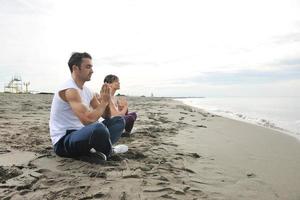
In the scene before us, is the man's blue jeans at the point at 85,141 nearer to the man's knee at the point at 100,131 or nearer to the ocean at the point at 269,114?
the man's knee at the point at 100,131

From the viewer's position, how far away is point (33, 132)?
6.72 m

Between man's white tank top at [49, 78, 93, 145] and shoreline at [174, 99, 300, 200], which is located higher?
man's white tank top at [49, 78, 93, 145]

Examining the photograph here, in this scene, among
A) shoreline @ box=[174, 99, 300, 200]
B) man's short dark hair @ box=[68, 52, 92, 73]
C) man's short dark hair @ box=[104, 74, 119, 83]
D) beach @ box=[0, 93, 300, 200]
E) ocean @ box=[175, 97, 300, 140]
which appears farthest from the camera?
ocean @ box=[175, 97, 300, 140]

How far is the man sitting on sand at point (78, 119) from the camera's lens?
3.95m

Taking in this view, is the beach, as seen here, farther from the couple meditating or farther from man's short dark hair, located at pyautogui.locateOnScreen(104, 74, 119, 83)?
man's short dark hair, located at pyautogui.locateOnScreen(104, 74, 119, 83)

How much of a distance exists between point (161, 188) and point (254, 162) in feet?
6.84

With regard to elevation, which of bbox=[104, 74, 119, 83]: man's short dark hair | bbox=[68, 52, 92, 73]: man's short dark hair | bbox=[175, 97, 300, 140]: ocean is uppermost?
bbox=[68, 52, 92, 73]: man's short dark hair

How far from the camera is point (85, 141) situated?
3.99 metres

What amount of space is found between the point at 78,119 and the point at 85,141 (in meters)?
0.39

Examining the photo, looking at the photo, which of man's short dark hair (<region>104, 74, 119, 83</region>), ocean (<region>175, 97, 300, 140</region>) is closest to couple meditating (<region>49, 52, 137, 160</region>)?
man's short dark hair (<region>104, 74, 119, 83</region>)

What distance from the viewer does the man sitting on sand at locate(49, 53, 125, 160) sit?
3.95 m

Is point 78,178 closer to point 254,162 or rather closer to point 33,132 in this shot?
point 254,162

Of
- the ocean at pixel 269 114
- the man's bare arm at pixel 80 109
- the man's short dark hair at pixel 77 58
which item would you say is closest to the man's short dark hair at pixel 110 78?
the man's short dark hair at pixel 77 58

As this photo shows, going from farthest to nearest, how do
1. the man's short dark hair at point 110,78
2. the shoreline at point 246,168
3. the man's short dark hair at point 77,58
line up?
1. the man's short dark hair at point 110,78
2. the man's short dark hair at point 77,58
3. the shoreline at point 246,168
